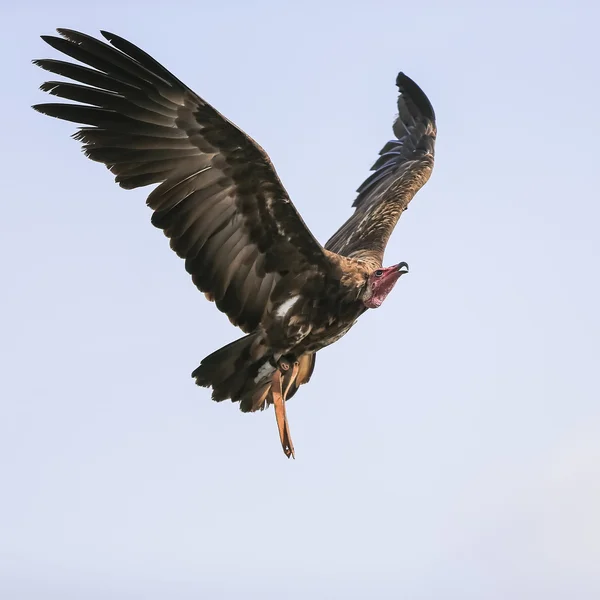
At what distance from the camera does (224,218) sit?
9.51 meters

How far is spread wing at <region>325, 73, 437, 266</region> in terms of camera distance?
38.0ft

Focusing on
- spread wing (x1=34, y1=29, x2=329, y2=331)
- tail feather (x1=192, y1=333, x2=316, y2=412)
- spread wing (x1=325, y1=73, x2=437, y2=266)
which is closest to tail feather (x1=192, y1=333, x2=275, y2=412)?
tail feather (x1=192, y1=333, x2=316, y2=412)

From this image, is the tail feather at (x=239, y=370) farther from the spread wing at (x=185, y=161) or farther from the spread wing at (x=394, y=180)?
the spread wing at (x=394, y=180)

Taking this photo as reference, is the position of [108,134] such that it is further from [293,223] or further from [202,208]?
[293,223]

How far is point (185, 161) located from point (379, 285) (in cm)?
192

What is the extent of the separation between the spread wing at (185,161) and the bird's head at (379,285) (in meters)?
0.49

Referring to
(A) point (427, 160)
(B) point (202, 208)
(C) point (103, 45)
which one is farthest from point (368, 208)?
(C) point (103, 45)

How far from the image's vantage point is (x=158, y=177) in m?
9.34

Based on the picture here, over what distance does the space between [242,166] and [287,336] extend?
1515 mm

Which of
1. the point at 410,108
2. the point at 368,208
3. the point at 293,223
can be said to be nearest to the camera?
the point at 293,223

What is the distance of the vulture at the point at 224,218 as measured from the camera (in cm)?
909

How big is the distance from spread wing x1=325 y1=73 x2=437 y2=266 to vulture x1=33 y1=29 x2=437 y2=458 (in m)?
1.00

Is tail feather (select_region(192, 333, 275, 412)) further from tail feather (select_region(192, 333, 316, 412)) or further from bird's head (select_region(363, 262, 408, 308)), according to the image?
bird's head (select_region(363, 262, 408, 308))

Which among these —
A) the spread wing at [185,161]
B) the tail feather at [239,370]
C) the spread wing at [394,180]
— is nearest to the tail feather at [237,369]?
the tail feather at [239,370]
